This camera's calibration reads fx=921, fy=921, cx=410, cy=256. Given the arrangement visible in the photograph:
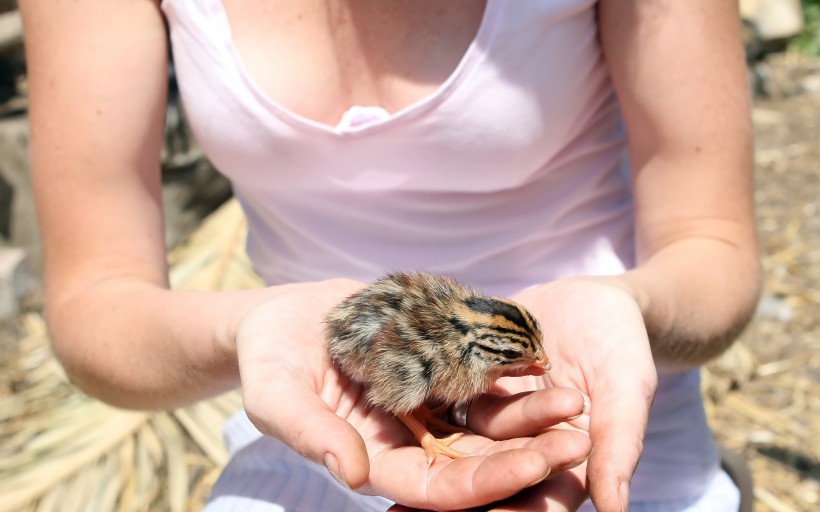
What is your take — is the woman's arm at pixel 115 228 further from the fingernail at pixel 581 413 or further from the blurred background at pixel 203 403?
the blurred background at pixel 203 403

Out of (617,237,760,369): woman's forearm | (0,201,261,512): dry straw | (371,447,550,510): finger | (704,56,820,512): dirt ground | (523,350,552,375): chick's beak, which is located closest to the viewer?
(371,447,550,510): finger

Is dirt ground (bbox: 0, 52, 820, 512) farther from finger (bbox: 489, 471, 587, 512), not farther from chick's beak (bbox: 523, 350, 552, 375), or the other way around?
finger (bbox: 489, 471, 587, 512)

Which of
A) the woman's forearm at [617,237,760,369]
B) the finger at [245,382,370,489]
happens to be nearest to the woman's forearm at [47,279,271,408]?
the finger at [245,382,370,489]

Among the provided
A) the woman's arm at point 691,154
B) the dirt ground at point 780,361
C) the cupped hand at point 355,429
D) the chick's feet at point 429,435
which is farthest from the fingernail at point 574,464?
the dirt ground at point 780,361

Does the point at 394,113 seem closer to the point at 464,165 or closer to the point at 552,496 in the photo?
the point at 464,165

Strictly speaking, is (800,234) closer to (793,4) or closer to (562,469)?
(793,4)

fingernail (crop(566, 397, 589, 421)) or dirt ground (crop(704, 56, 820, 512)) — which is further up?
fingernail (crop(566, 397, 589, 421))
